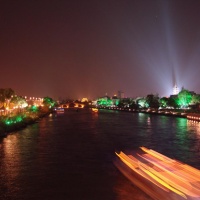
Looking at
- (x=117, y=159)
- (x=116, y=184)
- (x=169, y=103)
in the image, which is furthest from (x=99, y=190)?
(x=169, y=103)

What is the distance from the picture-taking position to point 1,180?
1202 centimetres

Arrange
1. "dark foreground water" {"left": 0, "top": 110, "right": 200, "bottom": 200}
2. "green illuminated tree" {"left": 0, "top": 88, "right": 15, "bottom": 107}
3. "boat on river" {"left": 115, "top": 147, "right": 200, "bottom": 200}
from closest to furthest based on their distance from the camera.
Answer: "boat on river" {"left": 115, "top": 147, "right": 200, "bottom": 200}, "dark foreground water" {"left": 0, "top": 110, "right": 200, "bottom": 200}, "green illuminated tree" {"left": 0, "top": 88, "right": 15, "bottom": 107}

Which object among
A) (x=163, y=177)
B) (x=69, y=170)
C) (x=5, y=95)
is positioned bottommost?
(x=69, y=170)

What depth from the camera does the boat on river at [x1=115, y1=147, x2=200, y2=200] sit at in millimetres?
7696

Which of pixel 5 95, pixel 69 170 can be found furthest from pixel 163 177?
pixel 5 95

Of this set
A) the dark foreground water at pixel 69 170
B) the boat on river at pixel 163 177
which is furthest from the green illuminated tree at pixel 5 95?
the boat on river at pixel 163 177

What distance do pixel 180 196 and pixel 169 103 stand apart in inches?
3546

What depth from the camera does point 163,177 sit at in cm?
873

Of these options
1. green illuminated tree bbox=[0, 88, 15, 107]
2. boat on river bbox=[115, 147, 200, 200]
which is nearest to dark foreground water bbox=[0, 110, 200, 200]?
boat on river bbox=[115, 147, 200, 200]

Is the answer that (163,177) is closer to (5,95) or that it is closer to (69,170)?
(69,170)

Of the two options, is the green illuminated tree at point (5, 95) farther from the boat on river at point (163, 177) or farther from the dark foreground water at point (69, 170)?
the boat on river at point (163, 177)

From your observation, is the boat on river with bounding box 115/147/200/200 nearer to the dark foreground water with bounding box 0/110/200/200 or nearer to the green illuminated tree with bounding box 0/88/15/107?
the dark foreground water with bounding box 0/110/200/200

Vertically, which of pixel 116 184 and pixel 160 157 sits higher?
pixel 160 157

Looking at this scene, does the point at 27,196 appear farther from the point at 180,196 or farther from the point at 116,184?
the point at 180,196
